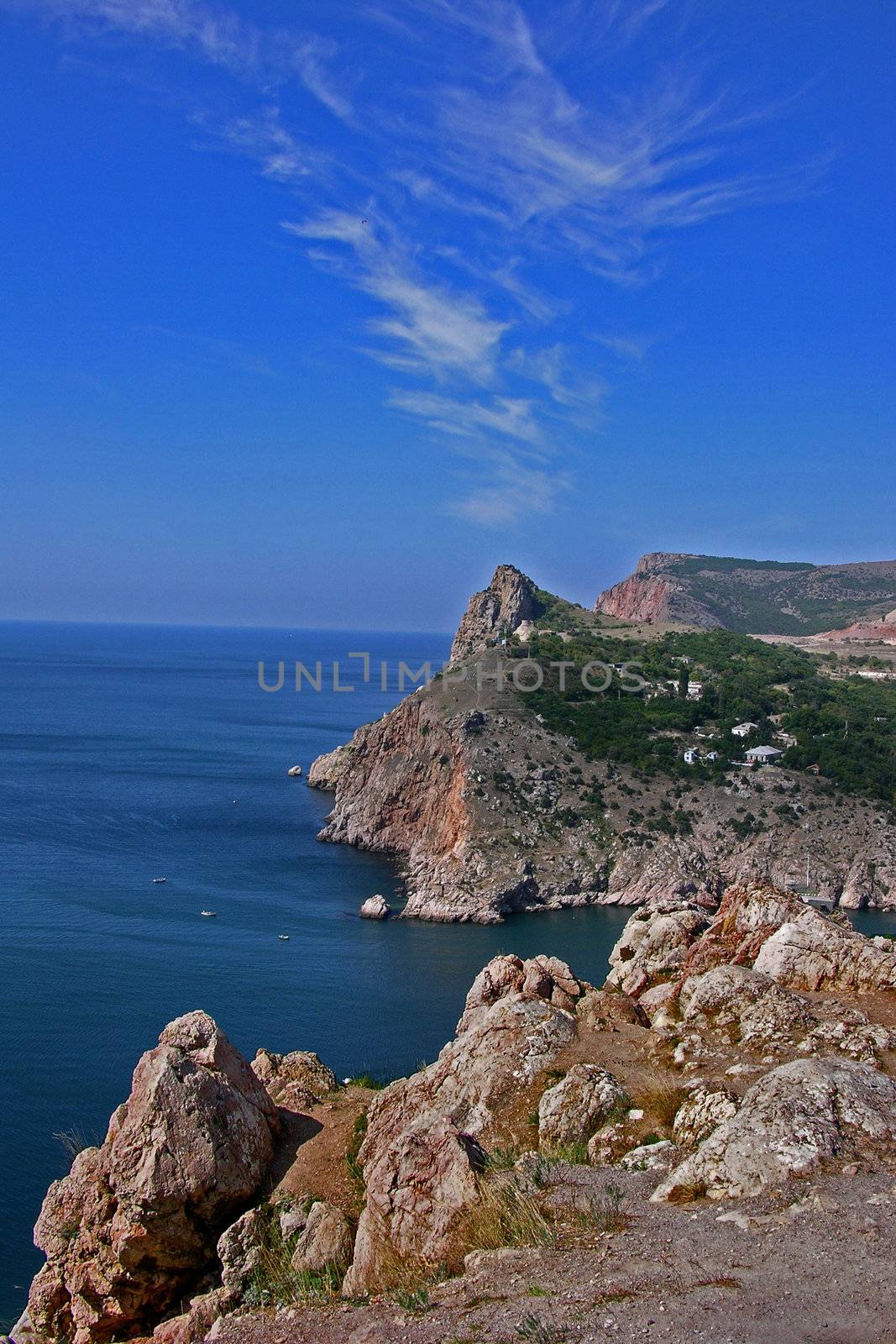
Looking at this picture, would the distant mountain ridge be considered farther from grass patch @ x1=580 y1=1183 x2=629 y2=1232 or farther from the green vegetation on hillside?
grass patch @ x1=580 y1=1183 x2=629 y2=1232

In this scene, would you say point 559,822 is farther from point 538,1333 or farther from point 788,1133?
point 538,1333

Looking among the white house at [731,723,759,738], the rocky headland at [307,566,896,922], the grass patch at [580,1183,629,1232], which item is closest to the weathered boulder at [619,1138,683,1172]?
the grass patch at [580,1183,629,1232]

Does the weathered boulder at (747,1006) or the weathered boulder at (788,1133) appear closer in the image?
the weathered boulder at (788,1133)

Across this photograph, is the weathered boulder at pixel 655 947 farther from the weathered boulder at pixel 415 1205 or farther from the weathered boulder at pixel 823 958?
the weathered boulder at pixel 415 1205

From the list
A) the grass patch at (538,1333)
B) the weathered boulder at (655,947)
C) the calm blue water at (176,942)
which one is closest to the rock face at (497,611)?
the calm blue water at (176,942)

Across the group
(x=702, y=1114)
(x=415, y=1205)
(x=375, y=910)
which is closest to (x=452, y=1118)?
(x=415, y=1205)
